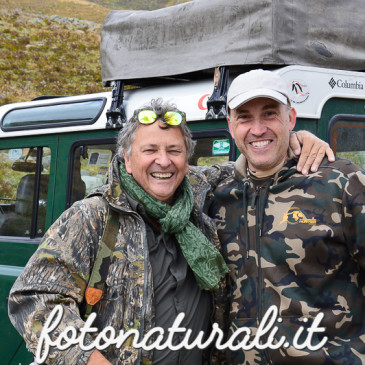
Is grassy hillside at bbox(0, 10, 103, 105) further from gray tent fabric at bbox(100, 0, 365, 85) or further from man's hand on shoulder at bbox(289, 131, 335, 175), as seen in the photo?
man's hand on shoulder at bbox(289, 131, 335, 175)

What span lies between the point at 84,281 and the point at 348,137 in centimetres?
198

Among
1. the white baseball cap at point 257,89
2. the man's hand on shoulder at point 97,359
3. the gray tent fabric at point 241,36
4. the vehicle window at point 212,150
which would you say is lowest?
the man's hand on shoulder at point 97,359

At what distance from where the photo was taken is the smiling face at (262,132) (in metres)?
2.43

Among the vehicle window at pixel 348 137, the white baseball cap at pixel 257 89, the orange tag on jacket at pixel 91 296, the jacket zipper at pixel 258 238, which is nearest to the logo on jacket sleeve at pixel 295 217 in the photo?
the jacket zipper at pixel 258 238

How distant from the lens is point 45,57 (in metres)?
29.8

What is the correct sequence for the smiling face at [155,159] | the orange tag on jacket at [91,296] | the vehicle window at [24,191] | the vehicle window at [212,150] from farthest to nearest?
the vehicle window at [24,191] < the vehicle window at [212,150] < the smiling face at [155,159] < the orange tag on jacket at [91,296]

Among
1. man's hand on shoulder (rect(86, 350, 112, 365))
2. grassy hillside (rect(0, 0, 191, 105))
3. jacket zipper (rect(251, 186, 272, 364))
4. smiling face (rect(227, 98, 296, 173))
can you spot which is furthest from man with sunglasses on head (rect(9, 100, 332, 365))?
grassy hillside (rect(0, 0, 191, 105))

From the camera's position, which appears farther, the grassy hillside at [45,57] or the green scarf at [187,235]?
the grassy hillside at [45,57]

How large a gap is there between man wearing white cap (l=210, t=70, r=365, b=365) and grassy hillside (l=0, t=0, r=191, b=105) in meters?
22.1

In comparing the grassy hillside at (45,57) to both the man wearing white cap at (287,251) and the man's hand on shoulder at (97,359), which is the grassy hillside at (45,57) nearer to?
the man wearing white cap at (287,251)

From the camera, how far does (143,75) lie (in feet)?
12.7

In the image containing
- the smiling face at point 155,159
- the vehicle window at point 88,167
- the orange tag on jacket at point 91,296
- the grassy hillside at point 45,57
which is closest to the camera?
the orange tag on jacket at point 91,296

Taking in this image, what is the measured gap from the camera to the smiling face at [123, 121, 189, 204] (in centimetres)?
237

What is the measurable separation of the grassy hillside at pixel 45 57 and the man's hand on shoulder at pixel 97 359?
22.4 meters
